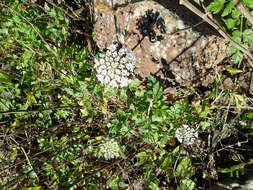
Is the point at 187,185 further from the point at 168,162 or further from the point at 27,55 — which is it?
the point at 27,55

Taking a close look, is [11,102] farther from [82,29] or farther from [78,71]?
[82,29]

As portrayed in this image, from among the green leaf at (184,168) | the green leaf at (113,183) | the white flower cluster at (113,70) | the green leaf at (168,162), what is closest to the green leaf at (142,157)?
the green leaf at (168,162)

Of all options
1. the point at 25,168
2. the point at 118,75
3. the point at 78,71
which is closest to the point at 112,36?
the point at 78,71

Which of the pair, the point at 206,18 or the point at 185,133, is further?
the point at 185,133

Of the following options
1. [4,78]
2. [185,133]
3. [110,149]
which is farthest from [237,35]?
[4,78]

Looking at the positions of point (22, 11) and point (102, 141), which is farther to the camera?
point (102, 141)

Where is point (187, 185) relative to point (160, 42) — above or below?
below

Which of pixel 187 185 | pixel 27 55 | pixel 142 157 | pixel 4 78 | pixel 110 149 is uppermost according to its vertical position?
pixel 27 55

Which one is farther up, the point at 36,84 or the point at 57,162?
the point at 36,84
